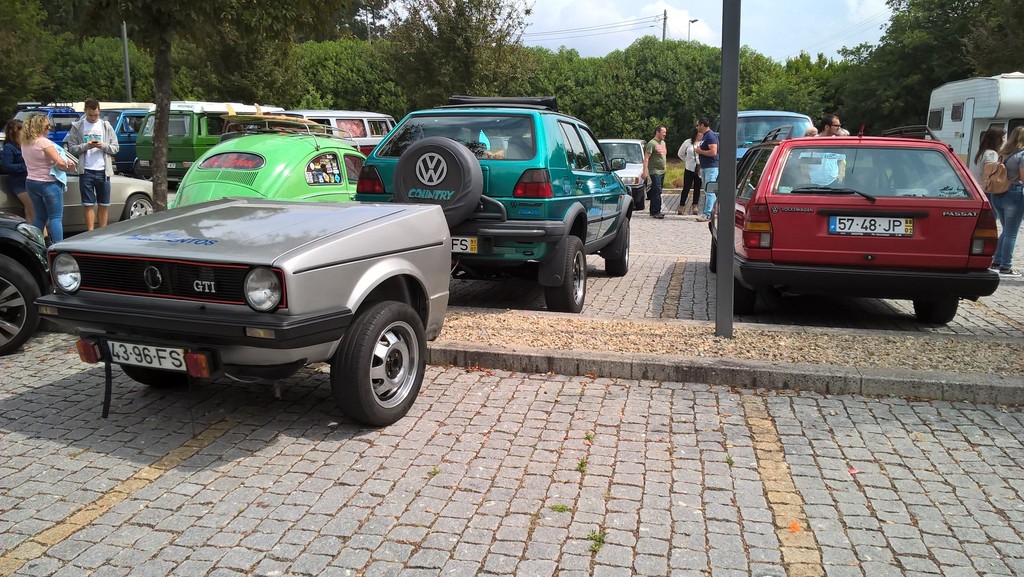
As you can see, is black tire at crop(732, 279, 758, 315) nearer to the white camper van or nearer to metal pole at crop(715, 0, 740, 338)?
metal pole at crop(715, 0, 740, 338)

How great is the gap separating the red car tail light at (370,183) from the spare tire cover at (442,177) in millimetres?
603

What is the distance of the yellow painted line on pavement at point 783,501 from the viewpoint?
3.22 m

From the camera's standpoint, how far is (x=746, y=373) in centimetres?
532

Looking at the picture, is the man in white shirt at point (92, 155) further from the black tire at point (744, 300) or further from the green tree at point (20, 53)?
the green tree at point (20, 53)

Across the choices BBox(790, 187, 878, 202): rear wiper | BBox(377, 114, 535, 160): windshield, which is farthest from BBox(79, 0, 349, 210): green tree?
BBox(790, 187, 878, 202): rear wiper

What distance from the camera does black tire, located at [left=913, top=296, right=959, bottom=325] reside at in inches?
279

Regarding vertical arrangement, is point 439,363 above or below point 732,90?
below

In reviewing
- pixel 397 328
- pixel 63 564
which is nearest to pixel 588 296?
pixel 397 328

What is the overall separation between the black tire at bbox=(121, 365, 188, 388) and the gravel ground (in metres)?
1.89

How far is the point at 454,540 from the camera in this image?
3.37 meters

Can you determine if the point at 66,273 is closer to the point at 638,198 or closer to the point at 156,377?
the point at 156,377

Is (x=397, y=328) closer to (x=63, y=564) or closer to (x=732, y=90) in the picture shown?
(x=63, y=564)

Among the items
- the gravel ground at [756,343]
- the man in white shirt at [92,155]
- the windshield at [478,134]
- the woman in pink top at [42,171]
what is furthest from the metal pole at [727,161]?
the man in white shirt at [92,155]

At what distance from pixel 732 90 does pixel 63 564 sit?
5076 mm
